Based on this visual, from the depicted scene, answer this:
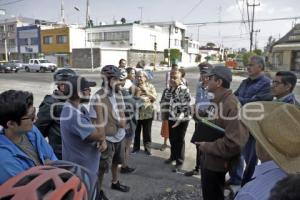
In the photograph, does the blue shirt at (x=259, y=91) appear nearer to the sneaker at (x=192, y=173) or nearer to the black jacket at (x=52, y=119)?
the sneaker at (x=192, y=173)

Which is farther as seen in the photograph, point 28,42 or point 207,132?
point 28,42

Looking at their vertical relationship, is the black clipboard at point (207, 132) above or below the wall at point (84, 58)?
below

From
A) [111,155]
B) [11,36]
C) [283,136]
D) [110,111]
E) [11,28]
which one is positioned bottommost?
[111,155]

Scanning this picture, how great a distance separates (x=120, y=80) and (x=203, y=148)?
1.64m

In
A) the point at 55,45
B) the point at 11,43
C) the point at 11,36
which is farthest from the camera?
the point at 11,43

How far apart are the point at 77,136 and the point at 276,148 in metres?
2.07

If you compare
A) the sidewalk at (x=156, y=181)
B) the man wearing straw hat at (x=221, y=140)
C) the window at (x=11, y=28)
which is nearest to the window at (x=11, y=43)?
the window at (x=11, y=28)

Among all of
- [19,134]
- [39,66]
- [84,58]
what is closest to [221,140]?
[19,134]

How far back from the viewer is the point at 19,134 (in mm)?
2039

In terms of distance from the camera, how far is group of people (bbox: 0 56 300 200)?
4.96 ft

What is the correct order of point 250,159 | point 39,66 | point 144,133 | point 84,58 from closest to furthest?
point 250,159
point 144,133
point 39,66
point 84,58

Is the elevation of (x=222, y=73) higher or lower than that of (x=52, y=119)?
higher

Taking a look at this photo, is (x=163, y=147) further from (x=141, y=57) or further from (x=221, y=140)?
(x=141, y=57)

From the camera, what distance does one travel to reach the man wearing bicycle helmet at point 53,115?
3.19 m
